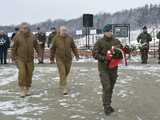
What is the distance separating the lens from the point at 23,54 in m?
14.5

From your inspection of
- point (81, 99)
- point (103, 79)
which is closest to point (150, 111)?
point (103, 79)

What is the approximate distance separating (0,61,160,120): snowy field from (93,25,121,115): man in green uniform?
0.32m

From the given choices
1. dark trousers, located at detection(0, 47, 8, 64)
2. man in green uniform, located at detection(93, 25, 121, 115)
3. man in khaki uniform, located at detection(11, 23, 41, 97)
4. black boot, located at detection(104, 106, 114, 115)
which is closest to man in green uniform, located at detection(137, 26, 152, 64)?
dark trousers, located at detection(0, 47, 8, 64)

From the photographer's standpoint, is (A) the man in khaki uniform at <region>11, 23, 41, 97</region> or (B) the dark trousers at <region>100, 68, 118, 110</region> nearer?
(B) the dark trousers at <region>100, 68, 118, 110</region>

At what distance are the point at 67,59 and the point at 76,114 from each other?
3292mm

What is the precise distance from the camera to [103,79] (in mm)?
11805

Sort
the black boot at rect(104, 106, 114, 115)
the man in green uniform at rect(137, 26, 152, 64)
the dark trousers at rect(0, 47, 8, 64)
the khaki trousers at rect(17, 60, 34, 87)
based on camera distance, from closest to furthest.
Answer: the black boot at rect(104, 106, 114, 115), the khaki trousers at rect(17, 60, 34, 87), the man in green uniform at rect(137, 26, 152, 64), the dark trousers at rect(0, 47, 8, 64)

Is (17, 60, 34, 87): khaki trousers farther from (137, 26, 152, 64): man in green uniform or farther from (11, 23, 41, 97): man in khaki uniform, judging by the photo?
(137, 26, 152, 64): man in green uniform

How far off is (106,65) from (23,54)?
326 cm

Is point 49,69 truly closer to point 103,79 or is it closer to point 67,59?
point 67,59

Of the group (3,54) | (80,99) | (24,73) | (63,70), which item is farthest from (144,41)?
(80,99)

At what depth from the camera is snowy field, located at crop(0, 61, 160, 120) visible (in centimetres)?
1174

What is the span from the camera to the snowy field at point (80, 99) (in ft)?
38.5

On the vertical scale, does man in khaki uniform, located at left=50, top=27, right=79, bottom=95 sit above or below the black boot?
above
